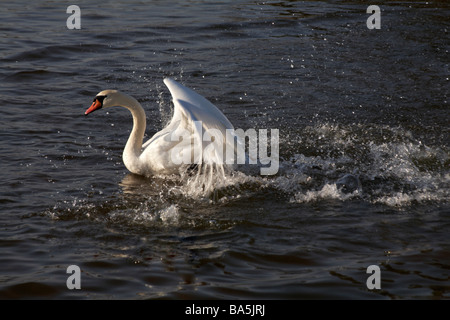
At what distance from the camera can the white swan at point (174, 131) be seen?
229 inches

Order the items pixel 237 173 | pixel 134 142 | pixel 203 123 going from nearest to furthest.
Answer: pixel 203 123
pixel 237 173
pixel 134 142

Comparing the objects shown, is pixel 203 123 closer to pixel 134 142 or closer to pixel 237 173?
pixel 237 173

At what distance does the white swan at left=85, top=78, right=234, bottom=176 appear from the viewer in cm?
581

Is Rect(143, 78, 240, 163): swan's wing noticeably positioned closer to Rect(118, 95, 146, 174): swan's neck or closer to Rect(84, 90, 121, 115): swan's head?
Rect(118, 95, 146, 174): swan's neck

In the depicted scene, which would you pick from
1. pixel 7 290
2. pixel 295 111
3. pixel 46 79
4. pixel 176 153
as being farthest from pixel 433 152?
pixel 46 79

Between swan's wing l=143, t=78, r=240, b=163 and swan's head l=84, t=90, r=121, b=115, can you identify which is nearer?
swan's wing l=143, t=78, r=240, b=163

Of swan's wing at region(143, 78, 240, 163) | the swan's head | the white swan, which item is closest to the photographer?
swan's wing at region(143, 78, 240, 163)

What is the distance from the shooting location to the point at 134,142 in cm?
710

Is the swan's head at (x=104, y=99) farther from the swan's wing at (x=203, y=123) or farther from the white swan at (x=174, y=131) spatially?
the swan's wing at (x=203, y=123)

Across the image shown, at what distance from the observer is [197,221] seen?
5.72 m

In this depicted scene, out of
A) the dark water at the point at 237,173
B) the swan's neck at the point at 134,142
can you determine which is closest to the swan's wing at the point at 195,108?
the dark water at the point at 237,173

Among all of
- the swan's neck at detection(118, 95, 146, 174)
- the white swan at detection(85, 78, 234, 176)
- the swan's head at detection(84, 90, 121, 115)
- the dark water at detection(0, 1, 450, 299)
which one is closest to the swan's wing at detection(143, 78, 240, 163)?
the white swan at detection(85, 78, 234, 176)

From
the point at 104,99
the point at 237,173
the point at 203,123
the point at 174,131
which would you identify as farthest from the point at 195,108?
the point at 104,99

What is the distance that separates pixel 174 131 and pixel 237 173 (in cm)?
76
